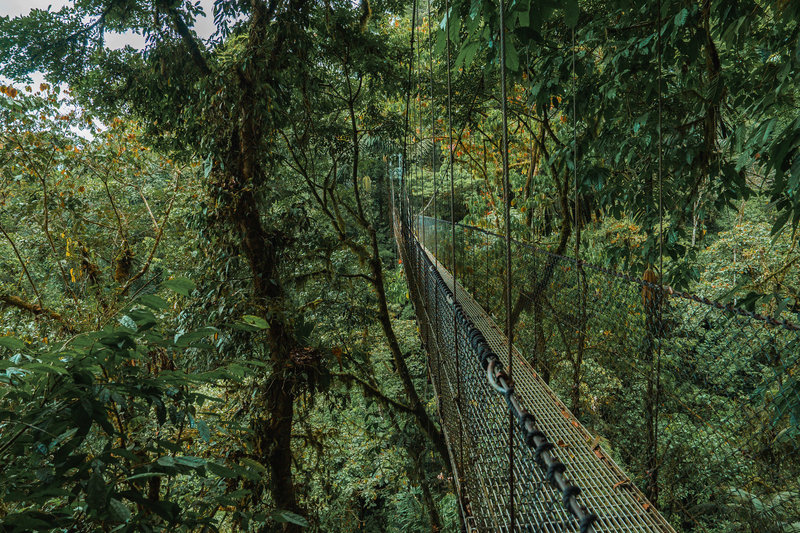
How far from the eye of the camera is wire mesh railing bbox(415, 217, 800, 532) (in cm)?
142

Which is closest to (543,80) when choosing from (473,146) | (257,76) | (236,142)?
(257,76)

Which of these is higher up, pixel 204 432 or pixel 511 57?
pixel 511 57

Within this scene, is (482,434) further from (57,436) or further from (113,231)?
(113,231)

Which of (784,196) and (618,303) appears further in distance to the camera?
(618,303)

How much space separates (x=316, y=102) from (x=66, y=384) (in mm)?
2925

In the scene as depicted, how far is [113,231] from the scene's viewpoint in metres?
3.65

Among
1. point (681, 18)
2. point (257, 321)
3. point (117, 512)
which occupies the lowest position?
point (117, 512)

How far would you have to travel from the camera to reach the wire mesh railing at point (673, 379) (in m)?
1.42

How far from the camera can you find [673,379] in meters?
2.11

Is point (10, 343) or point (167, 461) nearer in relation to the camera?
point (10, 343)

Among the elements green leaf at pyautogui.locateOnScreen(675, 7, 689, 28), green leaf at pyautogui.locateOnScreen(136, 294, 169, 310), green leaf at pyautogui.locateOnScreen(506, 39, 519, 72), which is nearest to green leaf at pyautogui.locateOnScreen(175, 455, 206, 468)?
green leaf at pyautogui.locateOnScreen(136, 294, 169, 310)

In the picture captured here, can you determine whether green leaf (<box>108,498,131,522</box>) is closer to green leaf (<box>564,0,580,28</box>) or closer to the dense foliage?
the dense foliage

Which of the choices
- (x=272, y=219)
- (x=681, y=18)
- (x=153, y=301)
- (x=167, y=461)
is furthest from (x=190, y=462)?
(x=272, y=219)

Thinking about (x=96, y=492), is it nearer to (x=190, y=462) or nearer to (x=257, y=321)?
(x=190, y=462)
